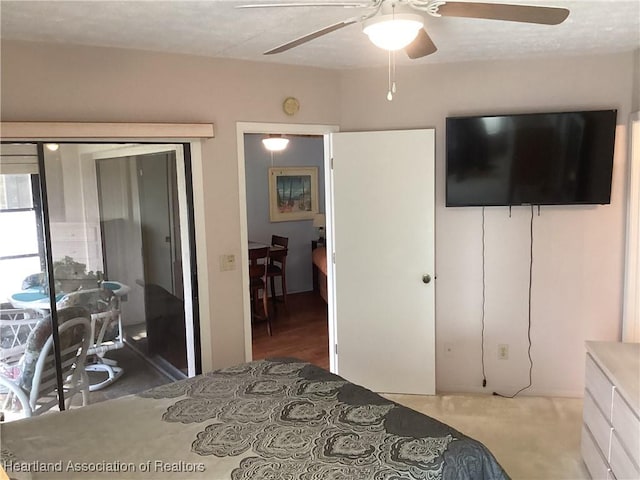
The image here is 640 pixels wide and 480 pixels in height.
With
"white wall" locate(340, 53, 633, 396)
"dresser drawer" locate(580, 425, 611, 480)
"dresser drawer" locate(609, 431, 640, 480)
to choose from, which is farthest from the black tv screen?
"dresser drawer" locate(609, 431, 640, 480)

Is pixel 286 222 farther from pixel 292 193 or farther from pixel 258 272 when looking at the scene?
pixel 258 272

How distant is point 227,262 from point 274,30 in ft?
5.08

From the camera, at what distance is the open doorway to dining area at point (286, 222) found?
6.40 m

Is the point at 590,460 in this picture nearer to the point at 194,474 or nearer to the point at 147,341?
the point at 194,474

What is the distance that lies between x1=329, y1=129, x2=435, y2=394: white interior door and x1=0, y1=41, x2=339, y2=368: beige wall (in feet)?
1.59

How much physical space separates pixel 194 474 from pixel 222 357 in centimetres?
177

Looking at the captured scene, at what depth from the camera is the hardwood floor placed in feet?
16.4

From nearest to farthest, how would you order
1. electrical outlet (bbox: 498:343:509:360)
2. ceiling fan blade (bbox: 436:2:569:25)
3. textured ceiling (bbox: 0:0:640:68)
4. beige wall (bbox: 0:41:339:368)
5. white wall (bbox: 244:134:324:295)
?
ceiling fan blade (bbox: 436:2:569:25), textured ceiling (bbox: 0:0:640:68), beige wall (bbox: 0:41:339:368), electrical outlet (bbox: 498:343:509:360), white wall (bbox: 244:134:324:295)

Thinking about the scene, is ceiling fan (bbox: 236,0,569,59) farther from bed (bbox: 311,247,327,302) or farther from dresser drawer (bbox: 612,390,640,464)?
bed (bbox: 311,247,327,302)

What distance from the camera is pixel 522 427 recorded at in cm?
349

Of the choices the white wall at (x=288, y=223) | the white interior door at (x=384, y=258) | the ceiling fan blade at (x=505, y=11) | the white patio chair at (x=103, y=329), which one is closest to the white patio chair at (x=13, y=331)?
the white patio chair at (x=103, y=329)

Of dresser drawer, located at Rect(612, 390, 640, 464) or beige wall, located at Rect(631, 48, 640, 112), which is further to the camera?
beige wall, located at Rect(631, 48, 640, 112)

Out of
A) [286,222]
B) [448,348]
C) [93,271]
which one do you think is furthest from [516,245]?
[286,222]

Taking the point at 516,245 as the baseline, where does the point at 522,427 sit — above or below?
below
